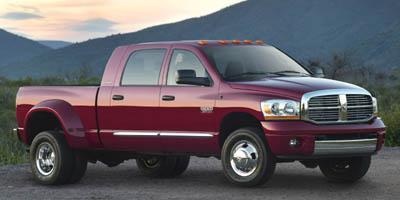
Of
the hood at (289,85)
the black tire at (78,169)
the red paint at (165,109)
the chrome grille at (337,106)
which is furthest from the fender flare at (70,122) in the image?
the chrome grille at (337,106)

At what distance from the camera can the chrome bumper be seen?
9180mm

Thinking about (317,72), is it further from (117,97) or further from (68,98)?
(68,98)

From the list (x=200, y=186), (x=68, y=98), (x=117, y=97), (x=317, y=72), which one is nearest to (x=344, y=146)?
(x=317, y=72)

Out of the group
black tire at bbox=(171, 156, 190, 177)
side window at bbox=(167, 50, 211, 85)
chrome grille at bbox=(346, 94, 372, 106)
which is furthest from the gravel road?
side window at bbox=(167, 50, 211, 85)

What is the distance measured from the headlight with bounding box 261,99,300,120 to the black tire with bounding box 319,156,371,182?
1.38 metres

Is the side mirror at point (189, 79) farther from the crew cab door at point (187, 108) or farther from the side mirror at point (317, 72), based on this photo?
the side mirror at point (317, 72)

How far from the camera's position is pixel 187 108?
9984 millimetres

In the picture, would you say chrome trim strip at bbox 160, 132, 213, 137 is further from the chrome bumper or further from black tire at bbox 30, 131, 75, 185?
black tire at bbox 30, 131, 75, 185

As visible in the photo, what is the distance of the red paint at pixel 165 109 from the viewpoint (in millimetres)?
9289

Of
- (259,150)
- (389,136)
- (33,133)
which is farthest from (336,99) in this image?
(389,136)

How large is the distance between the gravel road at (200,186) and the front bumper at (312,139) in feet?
1.57

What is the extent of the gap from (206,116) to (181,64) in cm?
89

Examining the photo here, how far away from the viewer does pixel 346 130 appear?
932 cm

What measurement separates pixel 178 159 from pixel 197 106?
7.53ft
